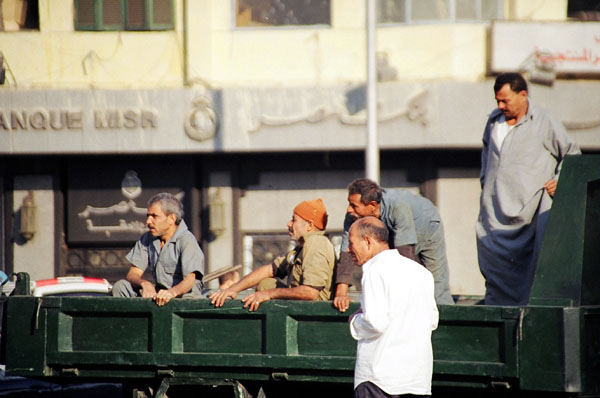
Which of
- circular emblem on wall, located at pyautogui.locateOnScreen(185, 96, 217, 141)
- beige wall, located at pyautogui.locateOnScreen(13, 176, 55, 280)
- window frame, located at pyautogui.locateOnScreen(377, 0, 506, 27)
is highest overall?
window frame, located at pyautogui.locateOnScreen(377, 0, 506, 27)

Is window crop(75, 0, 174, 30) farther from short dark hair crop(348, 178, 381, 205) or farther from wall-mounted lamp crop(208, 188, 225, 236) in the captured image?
short dark hair crop(348, 178, 381, 205)

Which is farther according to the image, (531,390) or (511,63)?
(511,63)

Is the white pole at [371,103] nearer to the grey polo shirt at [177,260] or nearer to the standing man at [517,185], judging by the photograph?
the grey polo shirt at [177,260]

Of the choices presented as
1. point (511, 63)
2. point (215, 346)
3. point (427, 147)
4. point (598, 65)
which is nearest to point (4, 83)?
point (427, 147)

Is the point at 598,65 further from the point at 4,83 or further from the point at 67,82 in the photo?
the point at 4,83

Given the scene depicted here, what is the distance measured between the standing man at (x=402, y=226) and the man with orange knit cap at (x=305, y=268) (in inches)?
5.4

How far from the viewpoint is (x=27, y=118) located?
1449cm

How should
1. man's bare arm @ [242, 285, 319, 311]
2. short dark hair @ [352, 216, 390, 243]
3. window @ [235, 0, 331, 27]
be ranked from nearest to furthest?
short dark hair @ [352, 216, 390, 243], man's bare arm @ [242, 285, 319, 311], window @ [235, 0, 331, 27]

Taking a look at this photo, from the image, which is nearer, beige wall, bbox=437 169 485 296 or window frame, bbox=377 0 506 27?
window frame, bbox=377 0 506 27

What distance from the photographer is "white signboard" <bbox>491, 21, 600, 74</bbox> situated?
545 inches

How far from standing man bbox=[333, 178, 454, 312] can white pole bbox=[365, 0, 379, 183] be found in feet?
20.6

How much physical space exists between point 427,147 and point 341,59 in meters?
1.84

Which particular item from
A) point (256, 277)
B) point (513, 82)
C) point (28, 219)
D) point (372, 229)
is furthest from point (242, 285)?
point (28, 219)

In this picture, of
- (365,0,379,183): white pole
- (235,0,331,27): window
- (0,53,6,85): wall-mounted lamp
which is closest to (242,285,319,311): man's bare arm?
(365,0,379,183): white pole
